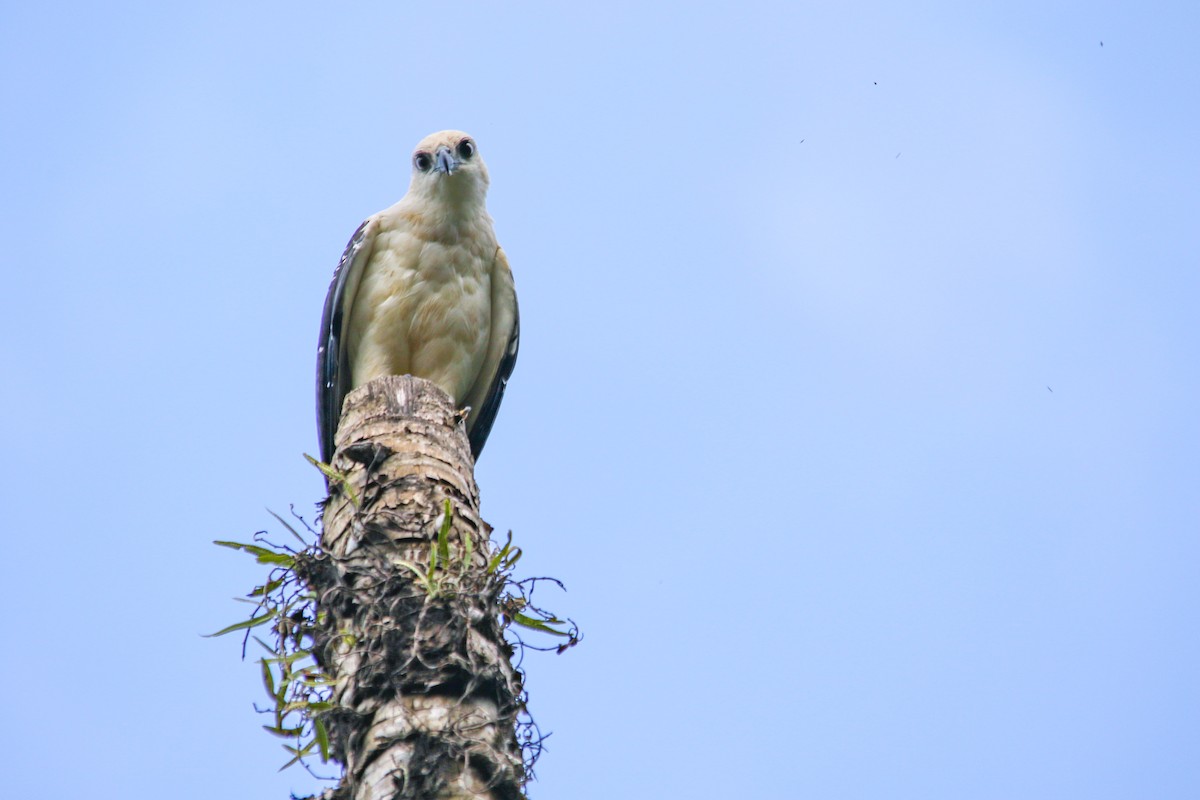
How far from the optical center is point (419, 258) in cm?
762

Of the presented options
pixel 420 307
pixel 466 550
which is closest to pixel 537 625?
pixel 466 550

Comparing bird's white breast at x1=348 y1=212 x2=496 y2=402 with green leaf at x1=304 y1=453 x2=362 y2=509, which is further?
bird's white breast at x1=348 y1=212 x2=496 y2=402

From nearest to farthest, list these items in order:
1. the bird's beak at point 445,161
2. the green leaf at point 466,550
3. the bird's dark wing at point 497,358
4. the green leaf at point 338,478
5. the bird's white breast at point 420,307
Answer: the green leaf at point 466,550
the green leaf at point 338,478
the bird's white breast at point 420,307
the bird's beak at point 445,161
the bird's dark wing at point 497,358

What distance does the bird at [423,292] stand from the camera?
24.7 feet

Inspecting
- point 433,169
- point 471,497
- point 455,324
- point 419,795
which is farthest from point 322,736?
point 433,169

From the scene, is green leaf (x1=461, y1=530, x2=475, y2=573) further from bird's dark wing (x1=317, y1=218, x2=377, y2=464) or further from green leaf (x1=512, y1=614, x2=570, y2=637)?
bird's dark wing (x1=317, y1=218, x2=377, y2=464)

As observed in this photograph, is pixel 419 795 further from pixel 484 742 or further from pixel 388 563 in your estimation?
pixel 388 563

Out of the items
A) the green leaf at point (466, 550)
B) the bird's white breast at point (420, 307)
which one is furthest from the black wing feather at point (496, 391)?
the green leaf at point (466, 550)

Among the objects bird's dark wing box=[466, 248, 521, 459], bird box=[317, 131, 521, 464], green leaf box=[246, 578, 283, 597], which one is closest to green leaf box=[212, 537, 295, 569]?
green leaf box=[246, 578, 283, 597]

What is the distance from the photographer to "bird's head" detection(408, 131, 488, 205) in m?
7.79

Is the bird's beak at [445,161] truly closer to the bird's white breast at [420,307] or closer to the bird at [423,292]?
the bird at [423,292]

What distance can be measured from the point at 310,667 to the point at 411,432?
1.02m

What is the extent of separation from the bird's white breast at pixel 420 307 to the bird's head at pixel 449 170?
0.23 metres

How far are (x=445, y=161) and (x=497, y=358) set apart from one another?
49.7 inches
